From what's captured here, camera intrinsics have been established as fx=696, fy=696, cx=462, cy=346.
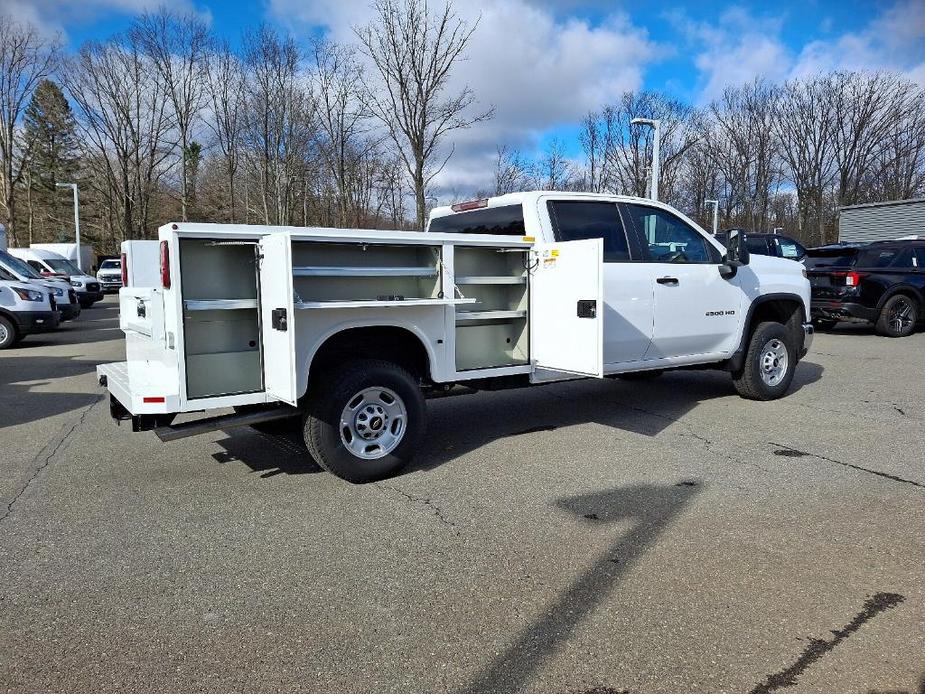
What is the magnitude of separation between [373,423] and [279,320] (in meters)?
1.08

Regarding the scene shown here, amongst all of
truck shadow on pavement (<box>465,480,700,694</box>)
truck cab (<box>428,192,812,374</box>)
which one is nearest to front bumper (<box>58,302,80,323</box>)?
truck cab (<box>428,192,812,374</box>)

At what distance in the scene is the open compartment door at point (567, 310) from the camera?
523 cm

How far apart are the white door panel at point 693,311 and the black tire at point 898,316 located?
27.9ft

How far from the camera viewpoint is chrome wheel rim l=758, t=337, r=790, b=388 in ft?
24.8

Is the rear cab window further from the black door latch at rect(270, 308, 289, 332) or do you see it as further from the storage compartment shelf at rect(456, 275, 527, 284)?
the black door latch at rect(270, 308, 289, 332)

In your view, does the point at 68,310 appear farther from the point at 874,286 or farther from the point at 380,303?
the point at 874,286

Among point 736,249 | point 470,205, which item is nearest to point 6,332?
point 470,205

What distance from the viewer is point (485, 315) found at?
5.57 meters

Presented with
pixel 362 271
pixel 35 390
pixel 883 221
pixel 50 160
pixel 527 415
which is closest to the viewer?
pixel 362 271

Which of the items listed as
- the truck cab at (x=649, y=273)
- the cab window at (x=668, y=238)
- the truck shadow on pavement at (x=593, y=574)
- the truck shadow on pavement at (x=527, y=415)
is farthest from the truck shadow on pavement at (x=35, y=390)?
the cab window at (x=668, y=238)

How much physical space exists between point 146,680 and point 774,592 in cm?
280

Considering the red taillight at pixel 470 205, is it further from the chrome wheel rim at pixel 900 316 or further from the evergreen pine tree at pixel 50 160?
the evergreen pine tree at pixel 50 160

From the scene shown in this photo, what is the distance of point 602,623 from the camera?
10.1 feet

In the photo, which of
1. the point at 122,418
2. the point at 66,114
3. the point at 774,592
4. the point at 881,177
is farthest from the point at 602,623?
the point at 66,114
